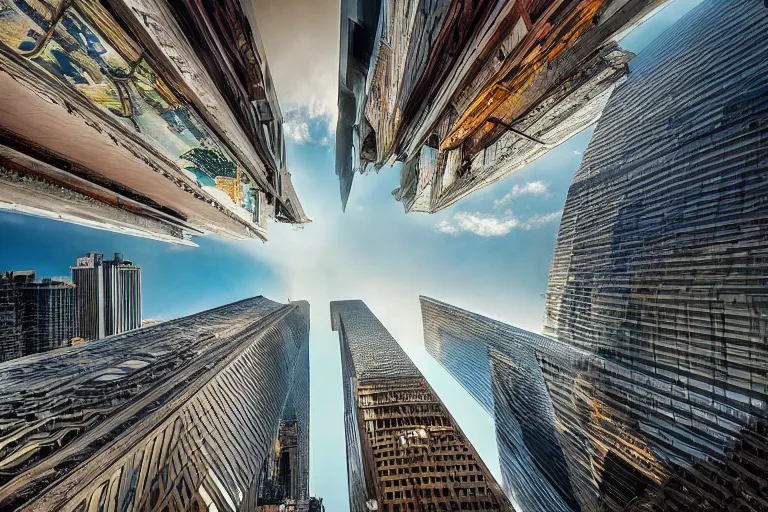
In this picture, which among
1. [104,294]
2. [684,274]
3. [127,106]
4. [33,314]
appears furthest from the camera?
[104,294]

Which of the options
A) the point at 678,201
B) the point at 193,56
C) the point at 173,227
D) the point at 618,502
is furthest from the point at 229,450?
the point at 678,201

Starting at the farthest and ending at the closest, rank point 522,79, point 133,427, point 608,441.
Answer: point 608,441, point 133,427, point 522,79

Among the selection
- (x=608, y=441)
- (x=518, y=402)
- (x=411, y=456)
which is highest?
(x=608, y=441)

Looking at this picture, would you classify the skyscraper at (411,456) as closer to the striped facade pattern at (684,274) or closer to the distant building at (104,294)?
the striped facade pattern at (684,274)

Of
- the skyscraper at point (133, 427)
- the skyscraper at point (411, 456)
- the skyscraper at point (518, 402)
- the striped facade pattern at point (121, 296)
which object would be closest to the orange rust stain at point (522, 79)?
the skyscraper at point (133, 427)

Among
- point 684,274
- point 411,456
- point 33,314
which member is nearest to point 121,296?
point 33,314

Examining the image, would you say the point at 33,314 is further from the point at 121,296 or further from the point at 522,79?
the point at 522,79

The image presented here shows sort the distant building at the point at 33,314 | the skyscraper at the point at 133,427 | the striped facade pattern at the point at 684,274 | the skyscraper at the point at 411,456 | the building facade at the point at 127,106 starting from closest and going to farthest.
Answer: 1. the building facade at the point at 127,106
2. the skyscraper at the point at 133,427
3. the striped facade pattern at the point at 684,274
4. the distant building at the point at 33,314
5. the skyscraper at the point at 411,456

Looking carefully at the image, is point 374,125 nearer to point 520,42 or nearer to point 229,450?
point 520,42
